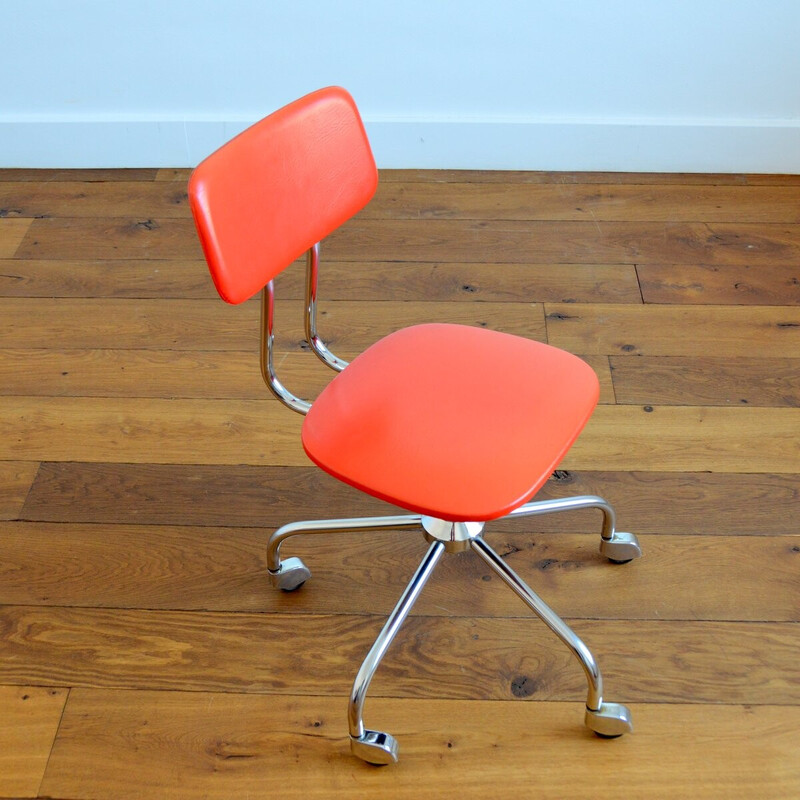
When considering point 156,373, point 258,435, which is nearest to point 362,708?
point 258,435

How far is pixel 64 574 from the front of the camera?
1.64 meters

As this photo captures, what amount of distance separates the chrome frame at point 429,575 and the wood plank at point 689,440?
25 cm

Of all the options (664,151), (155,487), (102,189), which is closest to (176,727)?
(155,487)

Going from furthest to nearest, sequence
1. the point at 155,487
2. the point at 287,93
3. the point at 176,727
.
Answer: the point at 287,93 < the point at 155,487 < the point at 176,727

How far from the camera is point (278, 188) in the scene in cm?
125

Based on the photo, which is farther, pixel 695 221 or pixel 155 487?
pixel 695 221

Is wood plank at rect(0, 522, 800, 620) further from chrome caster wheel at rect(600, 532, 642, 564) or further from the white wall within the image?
the white wall

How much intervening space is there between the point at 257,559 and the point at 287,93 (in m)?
1.46

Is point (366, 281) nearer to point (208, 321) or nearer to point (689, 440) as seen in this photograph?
point (208, 321)

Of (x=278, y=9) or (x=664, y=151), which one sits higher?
(x=278, y=9)

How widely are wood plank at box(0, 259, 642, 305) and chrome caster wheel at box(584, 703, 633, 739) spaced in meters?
1.09

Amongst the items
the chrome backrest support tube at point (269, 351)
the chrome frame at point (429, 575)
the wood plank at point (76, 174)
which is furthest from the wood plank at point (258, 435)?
the wood plank at point (76, 174)

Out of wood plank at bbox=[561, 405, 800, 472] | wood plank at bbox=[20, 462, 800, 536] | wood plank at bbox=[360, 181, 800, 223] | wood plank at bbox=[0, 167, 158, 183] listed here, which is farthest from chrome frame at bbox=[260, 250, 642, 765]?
wood plank at bbox=[0, 167, 158, 183]

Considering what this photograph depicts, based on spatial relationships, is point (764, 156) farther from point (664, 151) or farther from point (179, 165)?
point (179, 165)
